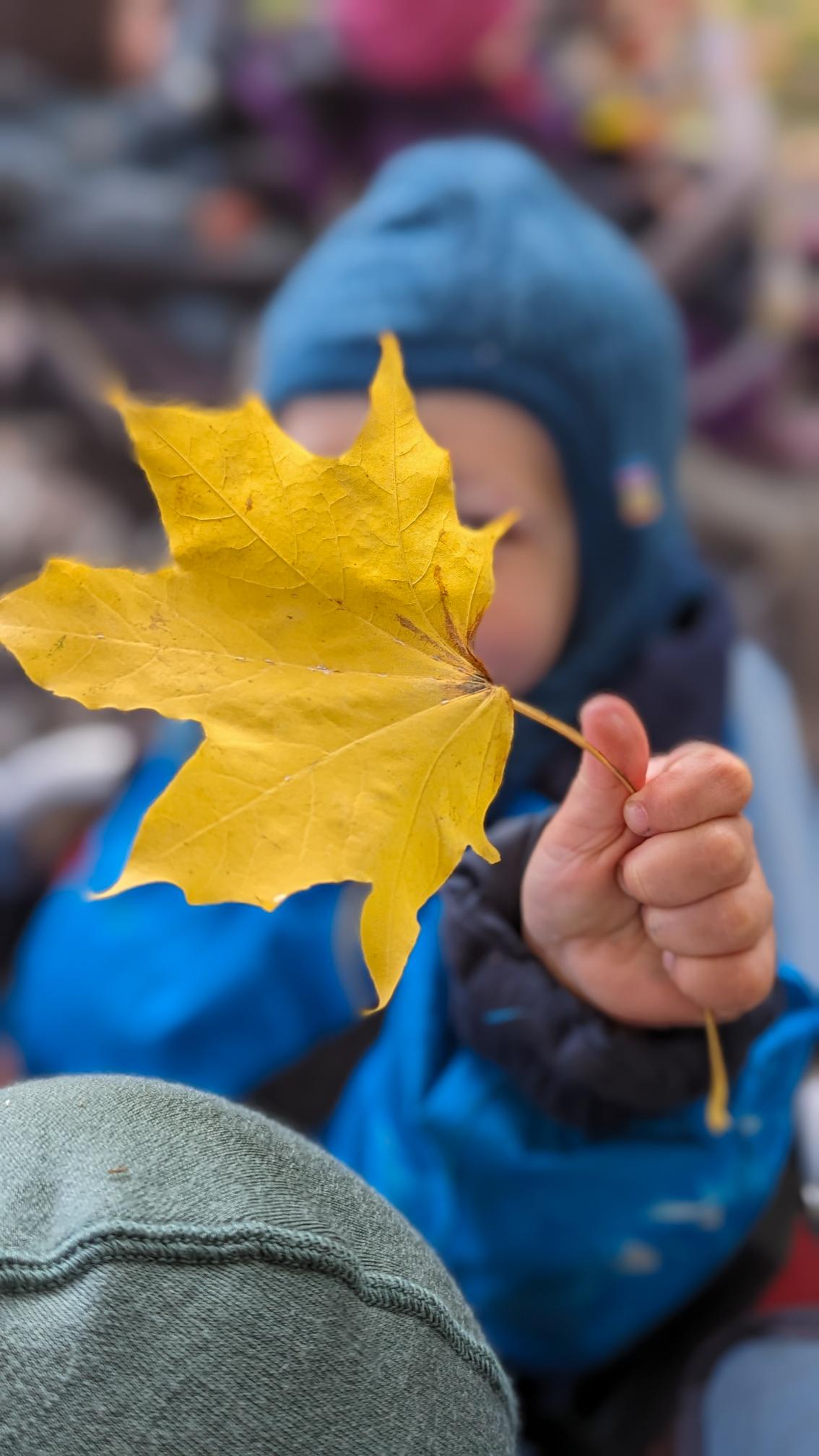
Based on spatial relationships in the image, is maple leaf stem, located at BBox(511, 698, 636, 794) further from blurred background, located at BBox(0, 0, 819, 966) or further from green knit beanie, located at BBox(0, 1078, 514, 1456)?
blurred background, located at BBox(0, 0, 819, 966)

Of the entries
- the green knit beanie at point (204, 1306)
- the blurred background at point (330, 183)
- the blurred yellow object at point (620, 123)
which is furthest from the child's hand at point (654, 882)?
the blurred yellow object at point (620, 123)

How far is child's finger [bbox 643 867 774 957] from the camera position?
0.94ft

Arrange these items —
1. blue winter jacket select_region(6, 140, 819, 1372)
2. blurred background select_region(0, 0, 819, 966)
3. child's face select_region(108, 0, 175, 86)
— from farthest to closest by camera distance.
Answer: child's face select_region(108, 0, 175, 86) → blurred background select_region(0, 0, 819, 966) → blue winter jacket select_region(6, 140, 819, 1372)

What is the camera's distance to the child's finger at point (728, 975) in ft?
0.99

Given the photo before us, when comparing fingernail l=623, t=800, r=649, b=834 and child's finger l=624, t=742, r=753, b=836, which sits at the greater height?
child's finger l=624, t=742, r=753, b=836

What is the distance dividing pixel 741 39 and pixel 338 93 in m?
0.52

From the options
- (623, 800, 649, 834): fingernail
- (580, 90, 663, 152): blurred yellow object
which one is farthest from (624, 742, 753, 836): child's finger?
(580, 90, 663, 152): blurred yellow object

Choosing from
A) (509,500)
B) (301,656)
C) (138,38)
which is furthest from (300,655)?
(138,38)

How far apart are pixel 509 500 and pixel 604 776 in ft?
0.91

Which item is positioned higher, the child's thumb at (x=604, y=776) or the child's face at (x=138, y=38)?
the child's face at (x=138, y=38)

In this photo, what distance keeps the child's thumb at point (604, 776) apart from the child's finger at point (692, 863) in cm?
1

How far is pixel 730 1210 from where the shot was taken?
1.48 feet

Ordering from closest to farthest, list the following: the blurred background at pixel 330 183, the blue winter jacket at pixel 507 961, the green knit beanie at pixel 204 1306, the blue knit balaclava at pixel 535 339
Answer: the green knit beanie at pixel 204 1306, the blue winter jacket at pixel 507 961, the blue knit balaclava at pixel 535 339, the blurred background at pixel 330 183

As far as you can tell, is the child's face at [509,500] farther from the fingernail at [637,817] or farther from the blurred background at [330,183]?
the blurred background at [330,183]
